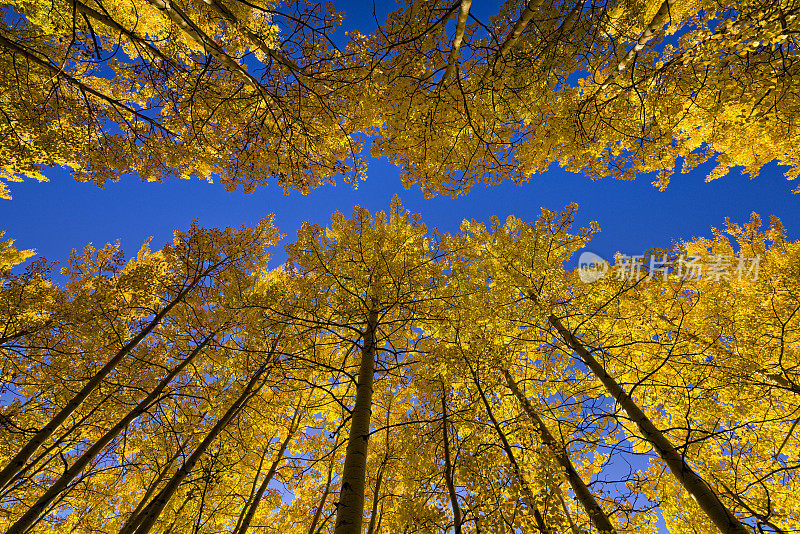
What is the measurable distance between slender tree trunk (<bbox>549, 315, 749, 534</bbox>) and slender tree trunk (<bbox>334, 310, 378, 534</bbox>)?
11.3 feet

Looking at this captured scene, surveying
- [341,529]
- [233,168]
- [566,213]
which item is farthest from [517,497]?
[233,168]

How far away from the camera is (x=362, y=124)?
4.82m

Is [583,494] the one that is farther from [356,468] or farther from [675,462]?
[356,468]

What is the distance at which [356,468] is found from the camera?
119 inches

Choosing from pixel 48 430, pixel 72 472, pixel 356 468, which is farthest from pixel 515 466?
pixel 48 430

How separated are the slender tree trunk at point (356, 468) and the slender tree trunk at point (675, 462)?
3.44m

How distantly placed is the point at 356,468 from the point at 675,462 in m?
3.65

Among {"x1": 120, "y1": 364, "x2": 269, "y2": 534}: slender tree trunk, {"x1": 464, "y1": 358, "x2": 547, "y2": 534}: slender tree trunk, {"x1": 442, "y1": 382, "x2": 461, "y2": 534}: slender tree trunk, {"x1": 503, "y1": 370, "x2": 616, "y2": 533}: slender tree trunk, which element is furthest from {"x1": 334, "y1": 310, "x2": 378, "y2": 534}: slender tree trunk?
{"x1": 503, "y1": 370, "x2": 616, "y2": 533}: slender tree trunk

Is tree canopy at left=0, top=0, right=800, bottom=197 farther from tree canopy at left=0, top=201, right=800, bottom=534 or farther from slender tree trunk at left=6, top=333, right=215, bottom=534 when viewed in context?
slender tree trunk at left=6, top=333, right=215, bottom=534

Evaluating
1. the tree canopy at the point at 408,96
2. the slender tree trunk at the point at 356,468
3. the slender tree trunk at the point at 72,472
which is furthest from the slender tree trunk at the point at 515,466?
the slender tree trunk at the point at 72,472

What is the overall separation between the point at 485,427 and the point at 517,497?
80 cm

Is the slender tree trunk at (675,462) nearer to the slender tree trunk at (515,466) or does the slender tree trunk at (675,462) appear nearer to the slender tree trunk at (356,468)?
the slender tree trunk at (515,466)

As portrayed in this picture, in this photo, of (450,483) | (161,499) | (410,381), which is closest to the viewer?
(161,499)

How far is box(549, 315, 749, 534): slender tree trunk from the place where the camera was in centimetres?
282
